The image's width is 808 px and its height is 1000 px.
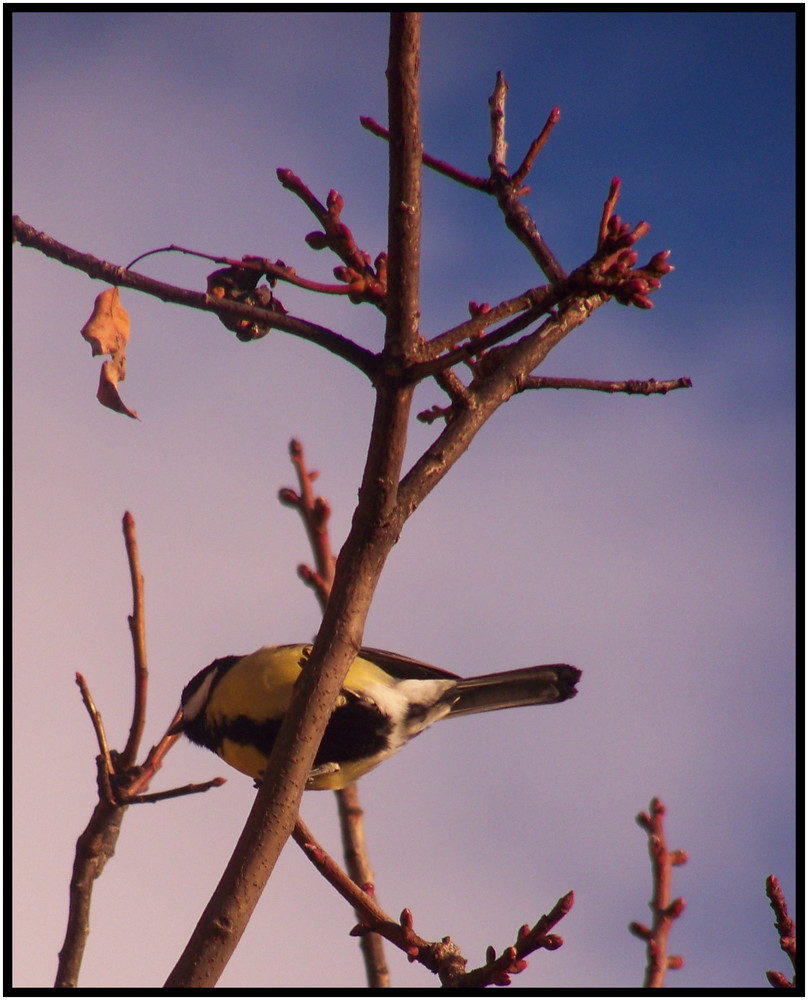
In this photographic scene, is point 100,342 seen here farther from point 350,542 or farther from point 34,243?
point 350,542

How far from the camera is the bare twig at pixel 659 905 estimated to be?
3240 mm

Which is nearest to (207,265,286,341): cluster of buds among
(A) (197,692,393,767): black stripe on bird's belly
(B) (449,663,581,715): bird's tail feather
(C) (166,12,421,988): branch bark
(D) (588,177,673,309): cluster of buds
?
(C) (166,12,421,988): branch bark

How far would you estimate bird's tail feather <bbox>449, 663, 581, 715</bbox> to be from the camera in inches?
163

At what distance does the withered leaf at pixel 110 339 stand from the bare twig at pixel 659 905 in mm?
2502

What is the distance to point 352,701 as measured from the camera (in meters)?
3.95

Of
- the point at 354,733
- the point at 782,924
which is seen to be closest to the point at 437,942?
the point at 782,924

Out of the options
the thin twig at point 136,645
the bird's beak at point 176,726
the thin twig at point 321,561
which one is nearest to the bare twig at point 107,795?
the thin twig at point 136,645

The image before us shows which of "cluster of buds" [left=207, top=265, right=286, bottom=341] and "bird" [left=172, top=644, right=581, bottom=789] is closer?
"cluster of buds" [left=207, top=265, right=286, bottom=341]

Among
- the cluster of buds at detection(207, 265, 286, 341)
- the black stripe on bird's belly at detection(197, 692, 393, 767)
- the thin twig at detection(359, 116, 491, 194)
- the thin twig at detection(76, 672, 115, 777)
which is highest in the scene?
the thin twig at detection(359, 116, 491, 194)

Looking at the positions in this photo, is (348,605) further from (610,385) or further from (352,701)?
(352,701)

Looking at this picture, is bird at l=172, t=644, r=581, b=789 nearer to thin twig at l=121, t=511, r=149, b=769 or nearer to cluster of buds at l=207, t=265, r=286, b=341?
thin twig at l=121, t=511, r=149, b=769

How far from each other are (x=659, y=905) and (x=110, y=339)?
2.73 m

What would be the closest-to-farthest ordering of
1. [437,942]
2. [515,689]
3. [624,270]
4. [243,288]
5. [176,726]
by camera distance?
1. [624,270]
2. [243,288]
3. [437,942]
4. [176,726]
5. [515,689]

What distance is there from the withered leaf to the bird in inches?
Answer: 67.2
